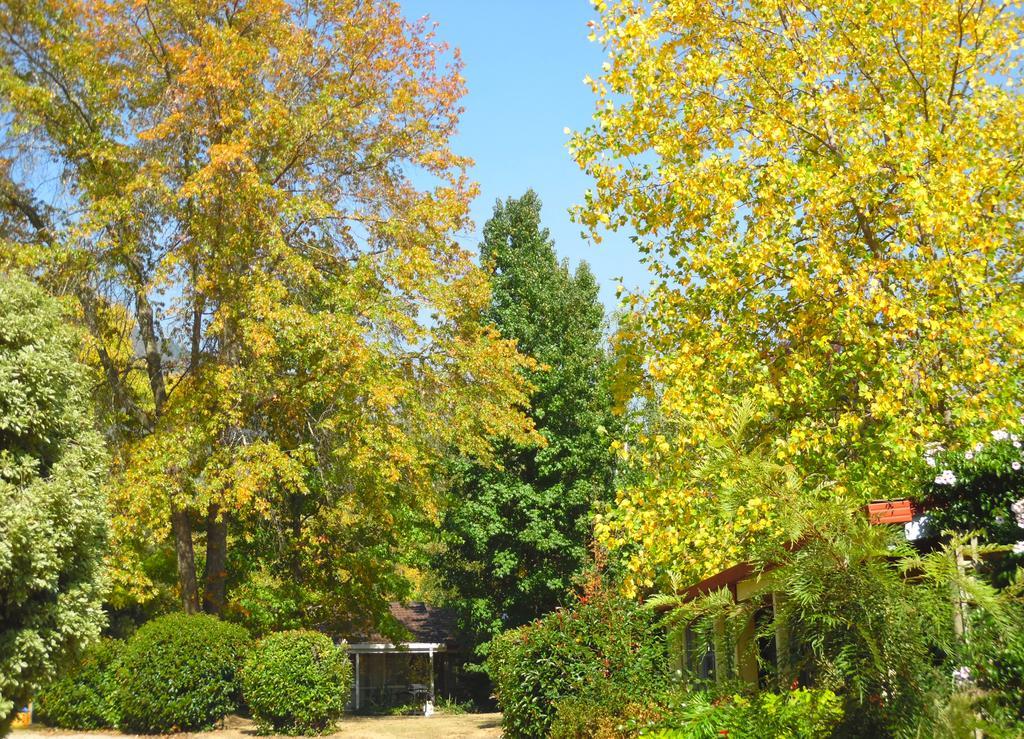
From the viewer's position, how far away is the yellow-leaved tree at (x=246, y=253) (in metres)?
20.4

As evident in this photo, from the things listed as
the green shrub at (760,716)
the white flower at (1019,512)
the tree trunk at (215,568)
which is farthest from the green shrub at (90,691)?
the white flower at (1019,512)

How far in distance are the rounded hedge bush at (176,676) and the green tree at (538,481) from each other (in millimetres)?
10445

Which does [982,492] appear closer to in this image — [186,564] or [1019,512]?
[1019,512]

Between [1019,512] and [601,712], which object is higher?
[1019,512]

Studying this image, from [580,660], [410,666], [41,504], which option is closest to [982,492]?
[580,660]

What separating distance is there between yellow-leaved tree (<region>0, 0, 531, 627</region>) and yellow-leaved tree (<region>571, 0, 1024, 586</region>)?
9.74 m

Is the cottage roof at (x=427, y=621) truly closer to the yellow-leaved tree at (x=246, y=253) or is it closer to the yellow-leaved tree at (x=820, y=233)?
the yellow-leaved tree at (x=246, y=253)

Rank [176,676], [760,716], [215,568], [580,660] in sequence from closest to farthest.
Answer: [760,716], [580,660], [176,676], [215,568]

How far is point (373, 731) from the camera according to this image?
77.2ft

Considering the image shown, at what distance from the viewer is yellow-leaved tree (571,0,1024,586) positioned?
10188 mm

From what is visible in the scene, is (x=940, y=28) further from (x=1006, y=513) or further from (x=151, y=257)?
(x=151, y=257)

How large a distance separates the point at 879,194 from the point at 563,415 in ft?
67.1

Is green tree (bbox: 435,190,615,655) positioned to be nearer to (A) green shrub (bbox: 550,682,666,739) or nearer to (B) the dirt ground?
(B) the dirt ground

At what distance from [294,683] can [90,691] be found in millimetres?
4304
